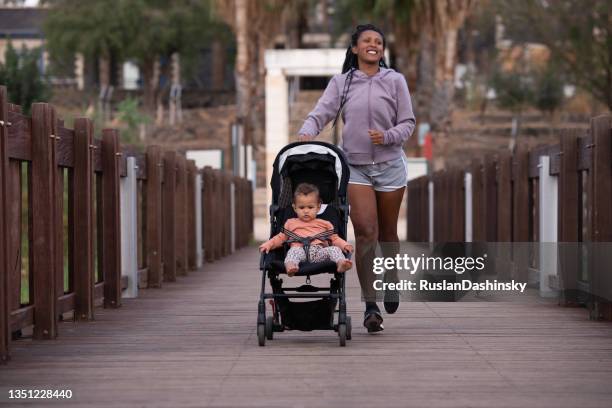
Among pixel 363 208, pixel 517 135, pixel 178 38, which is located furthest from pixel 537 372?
pixel 178 38

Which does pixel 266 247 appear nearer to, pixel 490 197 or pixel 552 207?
pixel 552 207

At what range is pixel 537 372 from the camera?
6965mm

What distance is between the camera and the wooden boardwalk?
6.25 metres

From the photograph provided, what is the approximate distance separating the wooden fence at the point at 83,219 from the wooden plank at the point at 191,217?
1cm

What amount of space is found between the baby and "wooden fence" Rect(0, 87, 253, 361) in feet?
4.41

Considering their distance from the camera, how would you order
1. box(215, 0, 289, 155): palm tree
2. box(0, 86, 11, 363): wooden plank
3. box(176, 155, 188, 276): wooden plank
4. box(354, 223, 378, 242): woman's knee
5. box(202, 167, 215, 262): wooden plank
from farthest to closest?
1. box(215, 0, 289, 155): palm tree
2. box(202, 167, 215, 262): wooden plank
3. box(176, 155, 188, 276): wooden plank
4. box(354, 223, 378, 242): woman's knee
5. box(0, 86, 11, 363): wooden plank

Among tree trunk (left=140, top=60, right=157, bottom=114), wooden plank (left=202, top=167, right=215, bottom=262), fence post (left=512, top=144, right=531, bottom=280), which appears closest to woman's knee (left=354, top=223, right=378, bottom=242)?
fence post (left=512, top=144, right=531, bottom=280)

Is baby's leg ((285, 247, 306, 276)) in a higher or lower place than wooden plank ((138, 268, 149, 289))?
higher

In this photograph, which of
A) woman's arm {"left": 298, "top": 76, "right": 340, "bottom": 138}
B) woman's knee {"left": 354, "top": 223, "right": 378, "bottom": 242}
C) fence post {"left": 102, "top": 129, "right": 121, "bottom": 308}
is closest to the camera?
woman's knee {"left": 354, "top": 223, "right": 378, "bottom": 242}

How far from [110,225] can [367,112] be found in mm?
2797

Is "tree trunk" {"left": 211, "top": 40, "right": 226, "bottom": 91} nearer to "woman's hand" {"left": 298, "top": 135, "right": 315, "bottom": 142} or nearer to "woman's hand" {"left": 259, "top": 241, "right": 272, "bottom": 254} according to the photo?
"woman's hand" {"left": 298, "top": 135, "right": 315, "bottom": 142}

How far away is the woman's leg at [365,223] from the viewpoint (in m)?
8.79

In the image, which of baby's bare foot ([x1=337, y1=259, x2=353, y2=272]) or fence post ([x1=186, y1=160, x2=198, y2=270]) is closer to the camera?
baby's bare foot ([x1=337, y1=259, x2=353, y2=272])

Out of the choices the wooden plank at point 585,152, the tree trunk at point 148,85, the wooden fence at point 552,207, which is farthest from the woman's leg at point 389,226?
the tree trunk at point 148,85
